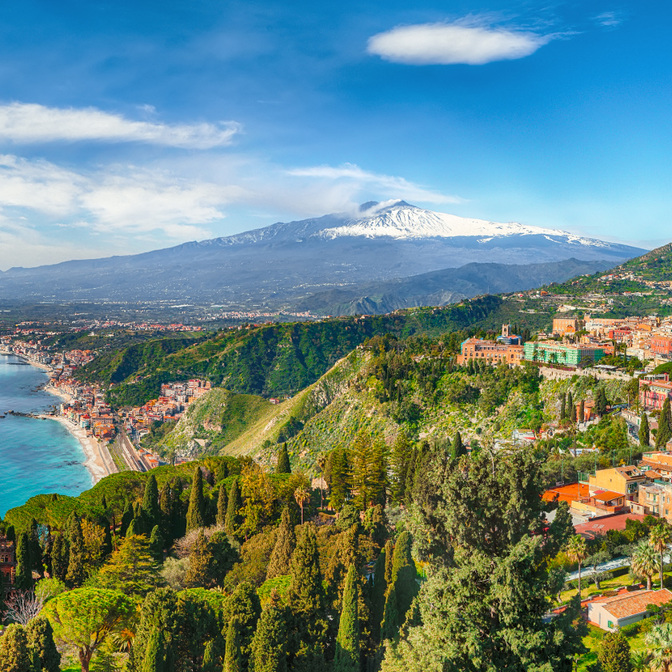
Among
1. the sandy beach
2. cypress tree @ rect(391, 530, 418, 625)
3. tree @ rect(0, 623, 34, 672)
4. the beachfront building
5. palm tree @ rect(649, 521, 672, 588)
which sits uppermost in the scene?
the beachfront building

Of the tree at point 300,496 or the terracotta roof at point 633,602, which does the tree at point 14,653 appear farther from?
the terracotta roof at point 633,602

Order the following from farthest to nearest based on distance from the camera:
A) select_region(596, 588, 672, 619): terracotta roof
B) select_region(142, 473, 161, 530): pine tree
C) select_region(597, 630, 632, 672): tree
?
select_region(142, 473, 161, 530): pine tree, select_region(596, 588, 672, 619): terracotta roof, select_region(597, 630, 632, 672): tree

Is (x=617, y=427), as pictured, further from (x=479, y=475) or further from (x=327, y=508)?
(x=479, y=475)

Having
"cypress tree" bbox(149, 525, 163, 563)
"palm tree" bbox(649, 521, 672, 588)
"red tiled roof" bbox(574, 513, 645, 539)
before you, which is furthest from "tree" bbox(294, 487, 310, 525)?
"palm tree" bbox(649, 521, 672, 588)

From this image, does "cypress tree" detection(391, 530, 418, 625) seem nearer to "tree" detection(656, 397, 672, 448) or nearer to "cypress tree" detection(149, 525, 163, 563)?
"cypress tree" detection(149, 525, 163, 563)

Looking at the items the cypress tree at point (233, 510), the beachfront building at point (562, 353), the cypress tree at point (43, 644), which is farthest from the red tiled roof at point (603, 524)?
the cypress tree at point (43, 644)
